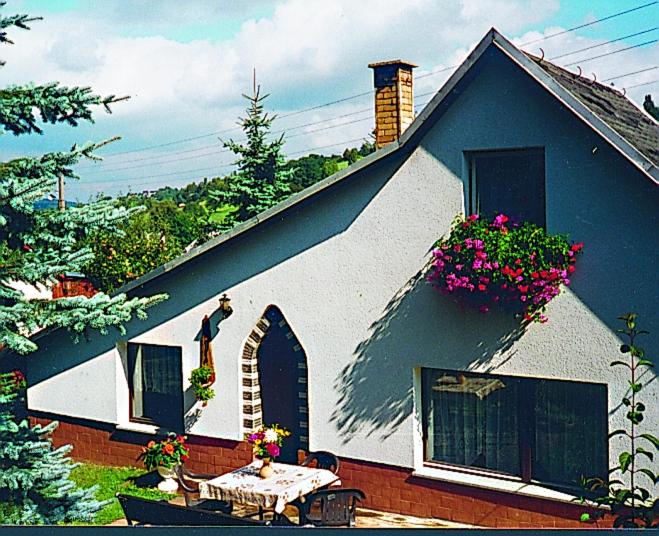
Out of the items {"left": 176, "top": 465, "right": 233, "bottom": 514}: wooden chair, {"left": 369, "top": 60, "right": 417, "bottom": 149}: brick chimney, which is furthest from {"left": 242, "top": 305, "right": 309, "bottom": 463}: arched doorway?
{"left": 369, "top": 60, "right": 417, "bottom": 149}: brick chimney

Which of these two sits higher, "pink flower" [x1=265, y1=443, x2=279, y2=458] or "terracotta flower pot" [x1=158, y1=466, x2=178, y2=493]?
"pink flower" [x1=265, y1=443, x2=279, y2=458]

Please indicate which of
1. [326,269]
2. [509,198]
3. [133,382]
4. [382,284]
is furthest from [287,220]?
[133,382]

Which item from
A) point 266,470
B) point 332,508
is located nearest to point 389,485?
point 332,508

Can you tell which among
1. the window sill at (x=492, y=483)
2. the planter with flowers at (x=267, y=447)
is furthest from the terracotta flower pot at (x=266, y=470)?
the window sill at (x=492, y=483)

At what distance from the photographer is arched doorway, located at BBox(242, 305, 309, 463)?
6895 millimetres

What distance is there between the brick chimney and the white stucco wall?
891 millimetres

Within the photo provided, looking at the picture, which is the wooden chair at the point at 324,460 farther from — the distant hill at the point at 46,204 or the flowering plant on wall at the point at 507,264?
the distant hill at the point at 46,204

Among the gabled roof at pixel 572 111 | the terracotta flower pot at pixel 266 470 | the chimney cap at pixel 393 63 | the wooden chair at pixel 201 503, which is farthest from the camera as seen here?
the chimney cap at pixel 393 63

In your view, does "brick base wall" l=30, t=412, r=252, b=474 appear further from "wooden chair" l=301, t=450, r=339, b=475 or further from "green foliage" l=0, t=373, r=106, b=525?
"green foliage" l=0, t=373, r=106, b=525

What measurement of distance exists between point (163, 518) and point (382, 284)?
2313 mm

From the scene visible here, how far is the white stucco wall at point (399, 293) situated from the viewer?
5.05 metres

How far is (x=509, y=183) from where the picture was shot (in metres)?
5.51

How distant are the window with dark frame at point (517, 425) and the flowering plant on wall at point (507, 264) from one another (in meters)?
0.61

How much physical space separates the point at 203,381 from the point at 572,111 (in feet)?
12.9
